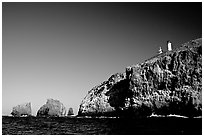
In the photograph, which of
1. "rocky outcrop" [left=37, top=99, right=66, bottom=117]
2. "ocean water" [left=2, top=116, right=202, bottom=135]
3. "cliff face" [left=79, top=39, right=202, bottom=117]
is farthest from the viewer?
"rocky outcrop" [left=37, top=99, right=66, bottom=117]

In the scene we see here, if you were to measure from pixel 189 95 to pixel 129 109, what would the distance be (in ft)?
55.0

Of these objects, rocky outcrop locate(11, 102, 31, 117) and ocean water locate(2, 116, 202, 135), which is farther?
rocky outcrop locate(11, 102, 31, 117)

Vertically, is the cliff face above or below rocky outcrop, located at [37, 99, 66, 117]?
above

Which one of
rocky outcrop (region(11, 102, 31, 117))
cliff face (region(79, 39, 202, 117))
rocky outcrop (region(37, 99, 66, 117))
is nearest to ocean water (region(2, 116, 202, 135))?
cliff face (region(79, 39, 202, 117))

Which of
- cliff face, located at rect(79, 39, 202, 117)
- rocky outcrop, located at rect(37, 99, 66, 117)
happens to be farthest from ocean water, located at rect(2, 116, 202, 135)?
rocky outcrop, located at rect(37, 99, 66, 117)

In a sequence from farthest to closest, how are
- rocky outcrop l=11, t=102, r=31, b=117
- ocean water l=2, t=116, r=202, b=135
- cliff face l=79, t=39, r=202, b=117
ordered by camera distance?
rocky outcrop l=11, t=102, r=31, b=117
cliff face l=79, t=39, r=202, b=117
ocean water l=2, t=116, r=202, b=135

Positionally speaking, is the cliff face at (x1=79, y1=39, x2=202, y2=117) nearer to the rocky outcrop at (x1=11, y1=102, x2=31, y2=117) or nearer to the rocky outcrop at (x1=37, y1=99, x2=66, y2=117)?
the rocky outcrop at (x1=37, y1=99, x2=66, y2=117)

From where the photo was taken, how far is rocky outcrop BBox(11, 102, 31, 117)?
100m

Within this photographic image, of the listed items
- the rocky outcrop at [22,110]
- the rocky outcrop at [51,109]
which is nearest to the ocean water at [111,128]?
the rocky outcrop at [51,109]

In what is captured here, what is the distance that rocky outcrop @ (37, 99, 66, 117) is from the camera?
95.7 metres

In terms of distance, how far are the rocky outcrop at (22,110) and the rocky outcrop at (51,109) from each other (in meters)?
5.61

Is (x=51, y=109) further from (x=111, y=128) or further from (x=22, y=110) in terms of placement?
(x=111, y=128)

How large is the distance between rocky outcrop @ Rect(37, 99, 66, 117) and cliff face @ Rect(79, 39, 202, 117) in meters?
27.8

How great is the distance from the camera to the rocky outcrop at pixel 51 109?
3767 inches
